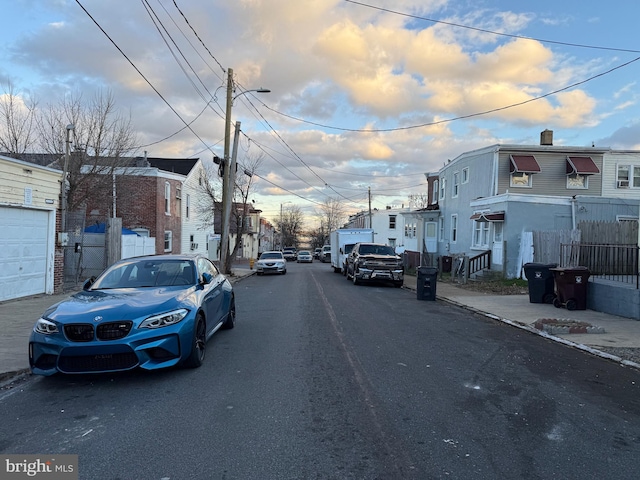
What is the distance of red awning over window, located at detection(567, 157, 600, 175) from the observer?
2448 centimetres

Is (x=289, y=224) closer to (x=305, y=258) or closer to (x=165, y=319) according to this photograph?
(x=305, y=258)

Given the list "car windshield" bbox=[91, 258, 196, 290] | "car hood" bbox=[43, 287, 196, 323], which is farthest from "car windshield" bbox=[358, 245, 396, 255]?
"car hood" bbox=[43, 287, 196, 323]

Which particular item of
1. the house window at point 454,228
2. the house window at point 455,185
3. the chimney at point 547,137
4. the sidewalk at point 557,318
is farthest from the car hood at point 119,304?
the chimney at point 547,137

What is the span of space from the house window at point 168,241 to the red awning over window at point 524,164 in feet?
67.3

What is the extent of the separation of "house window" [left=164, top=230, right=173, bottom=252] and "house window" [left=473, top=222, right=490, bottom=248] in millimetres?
18450

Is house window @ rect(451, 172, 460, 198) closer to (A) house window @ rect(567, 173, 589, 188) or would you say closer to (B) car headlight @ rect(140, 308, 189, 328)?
(A) house window @ rect(567, 173, 589, 188)

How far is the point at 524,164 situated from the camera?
78.8 ft

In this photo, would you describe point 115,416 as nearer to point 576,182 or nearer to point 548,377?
point 548,377

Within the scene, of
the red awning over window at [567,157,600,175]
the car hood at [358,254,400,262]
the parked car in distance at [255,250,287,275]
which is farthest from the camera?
the parked car in distance at [255,250,287,275]

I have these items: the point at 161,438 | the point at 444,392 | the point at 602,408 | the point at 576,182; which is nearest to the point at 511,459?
the point at 444,392

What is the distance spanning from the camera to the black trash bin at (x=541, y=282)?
532 inches

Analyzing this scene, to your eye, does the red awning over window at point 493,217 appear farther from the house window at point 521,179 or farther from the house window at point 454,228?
the house window at point 454,228

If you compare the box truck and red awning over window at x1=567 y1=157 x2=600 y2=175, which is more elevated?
red awning over window at x1=567 y1=157 x2=600 y2=175

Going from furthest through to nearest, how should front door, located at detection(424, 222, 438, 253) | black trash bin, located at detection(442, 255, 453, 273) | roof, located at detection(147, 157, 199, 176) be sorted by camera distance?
roof, located at detection(147, 157, 199, 176) → front door, located at detection(424, 222, 438, 253) → black trash bin, located at detection(442, 255, 453, 273)
